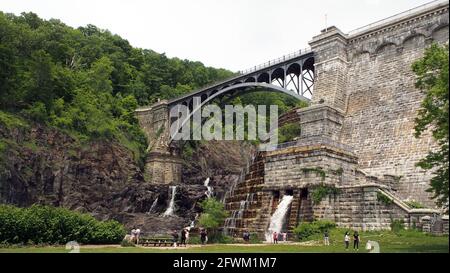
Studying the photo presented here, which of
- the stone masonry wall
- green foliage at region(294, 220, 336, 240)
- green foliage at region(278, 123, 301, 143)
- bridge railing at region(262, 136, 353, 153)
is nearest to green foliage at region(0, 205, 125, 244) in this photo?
green foliage at region(294, 220, 336, 240)

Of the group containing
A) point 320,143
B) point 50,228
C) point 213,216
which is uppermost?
point 320,143

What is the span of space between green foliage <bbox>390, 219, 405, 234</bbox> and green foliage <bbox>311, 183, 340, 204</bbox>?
4.41 m

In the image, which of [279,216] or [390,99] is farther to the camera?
[390,99]

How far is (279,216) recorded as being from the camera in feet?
102

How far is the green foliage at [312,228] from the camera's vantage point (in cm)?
2730

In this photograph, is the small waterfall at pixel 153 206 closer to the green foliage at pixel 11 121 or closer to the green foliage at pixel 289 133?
the green foliage at pixel 289 133

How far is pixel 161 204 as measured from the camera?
47.1m

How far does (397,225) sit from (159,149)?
40538mm

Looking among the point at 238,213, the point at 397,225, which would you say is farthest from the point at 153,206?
the point at 397,225

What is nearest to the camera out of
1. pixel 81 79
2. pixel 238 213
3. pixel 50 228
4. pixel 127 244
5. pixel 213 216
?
pixel 50 228

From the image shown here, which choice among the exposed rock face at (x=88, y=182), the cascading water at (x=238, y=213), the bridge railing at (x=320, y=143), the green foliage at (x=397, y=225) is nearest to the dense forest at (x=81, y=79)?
the exposed rock face at (x=88, y=182)

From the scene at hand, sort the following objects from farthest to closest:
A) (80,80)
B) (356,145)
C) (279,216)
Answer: (80,80), (356,145), (279,216)
